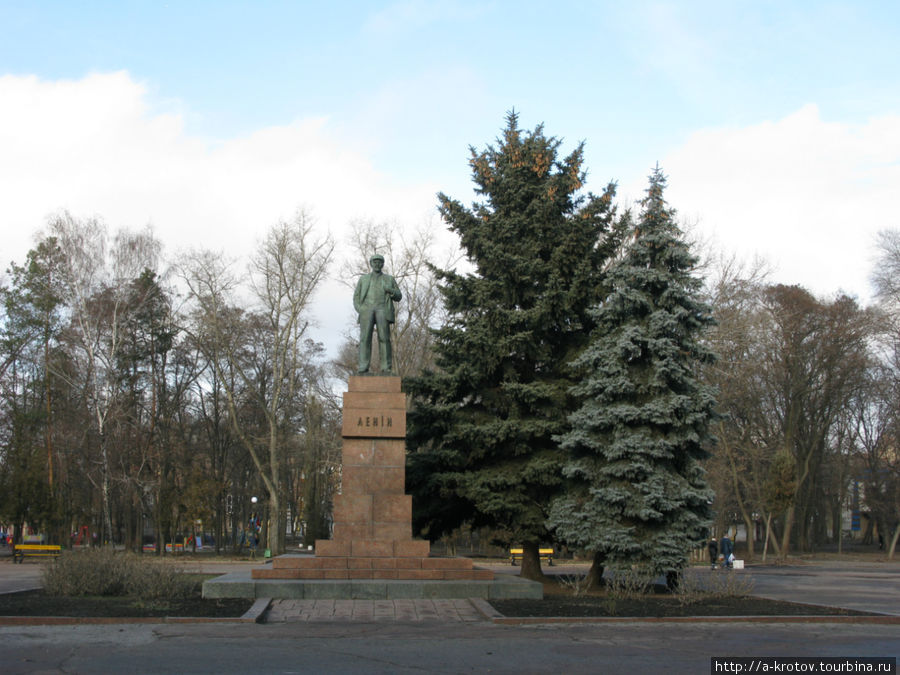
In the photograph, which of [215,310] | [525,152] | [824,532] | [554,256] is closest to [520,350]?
[554,256]

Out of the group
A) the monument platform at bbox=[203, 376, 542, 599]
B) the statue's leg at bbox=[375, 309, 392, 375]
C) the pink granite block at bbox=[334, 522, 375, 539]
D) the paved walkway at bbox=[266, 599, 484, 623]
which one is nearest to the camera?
the paved walkway at bbox=[266, 599, 484, 623]

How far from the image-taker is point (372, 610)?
1314cm

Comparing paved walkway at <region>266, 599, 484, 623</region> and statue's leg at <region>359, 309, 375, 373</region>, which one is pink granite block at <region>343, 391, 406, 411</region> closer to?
statue's leg at <region>359, 309, 375, 373</region>

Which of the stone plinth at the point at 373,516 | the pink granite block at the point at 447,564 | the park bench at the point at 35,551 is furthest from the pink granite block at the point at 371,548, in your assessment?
the park bench at the point at 35,551

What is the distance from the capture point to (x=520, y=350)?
19516 millimetres

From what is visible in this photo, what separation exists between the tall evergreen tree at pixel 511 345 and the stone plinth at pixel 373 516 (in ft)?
7.34

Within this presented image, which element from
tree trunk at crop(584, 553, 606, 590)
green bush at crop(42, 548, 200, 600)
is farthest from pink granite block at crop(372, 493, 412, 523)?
tree trunk at crop(584, 553, 606, 590)

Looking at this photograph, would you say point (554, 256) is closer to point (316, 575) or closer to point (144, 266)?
point (316, 575)

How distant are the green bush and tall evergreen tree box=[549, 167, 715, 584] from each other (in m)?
7.63

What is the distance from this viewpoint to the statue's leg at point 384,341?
57.8 ft

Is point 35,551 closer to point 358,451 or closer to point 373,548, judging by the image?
point 358,451

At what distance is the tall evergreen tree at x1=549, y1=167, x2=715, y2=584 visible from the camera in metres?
16.9

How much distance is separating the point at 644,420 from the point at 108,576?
35.3ft

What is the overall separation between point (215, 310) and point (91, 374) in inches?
219
